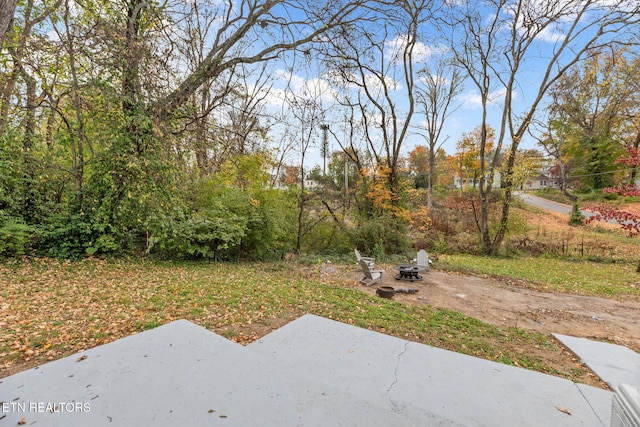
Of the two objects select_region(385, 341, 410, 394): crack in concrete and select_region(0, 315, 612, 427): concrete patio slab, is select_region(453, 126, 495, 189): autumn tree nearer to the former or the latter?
select_region(385, 341, 410, 394): crack in concrete

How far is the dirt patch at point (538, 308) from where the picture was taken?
367cm

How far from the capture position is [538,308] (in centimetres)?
473

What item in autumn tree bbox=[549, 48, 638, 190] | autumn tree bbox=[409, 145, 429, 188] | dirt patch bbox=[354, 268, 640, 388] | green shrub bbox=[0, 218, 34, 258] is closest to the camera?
dirt patch bbox=[354, 268, 640, 388]

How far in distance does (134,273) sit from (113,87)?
3788 millimetres

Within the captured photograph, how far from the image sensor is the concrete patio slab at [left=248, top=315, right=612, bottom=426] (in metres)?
1.80

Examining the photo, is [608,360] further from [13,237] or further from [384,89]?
[384,89]

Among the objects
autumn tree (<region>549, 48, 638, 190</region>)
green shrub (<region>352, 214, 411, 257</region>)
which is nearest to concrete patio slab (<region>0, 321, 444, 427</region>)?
green shrub (<region>352, 214, 411, 257</region>)

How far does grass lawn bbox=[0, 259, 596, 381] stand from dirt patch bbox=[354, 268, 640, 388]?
43cm

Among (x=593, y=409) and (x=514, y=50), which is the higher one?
(x=514, y=50)

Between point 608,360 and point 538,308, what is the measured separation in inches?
85.4

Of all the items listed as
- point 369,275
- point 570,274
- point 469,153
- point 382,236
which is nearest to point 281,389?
point 369,275

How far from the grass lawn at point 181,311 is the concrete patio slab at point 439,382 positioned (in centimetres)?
44

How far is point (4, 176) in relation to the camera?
5266 mm

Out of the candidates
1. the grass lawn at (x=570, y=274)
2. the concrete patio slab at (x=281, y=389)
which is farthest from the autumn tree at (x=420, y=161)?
the concrete patio slab at (x=281, y=389)
